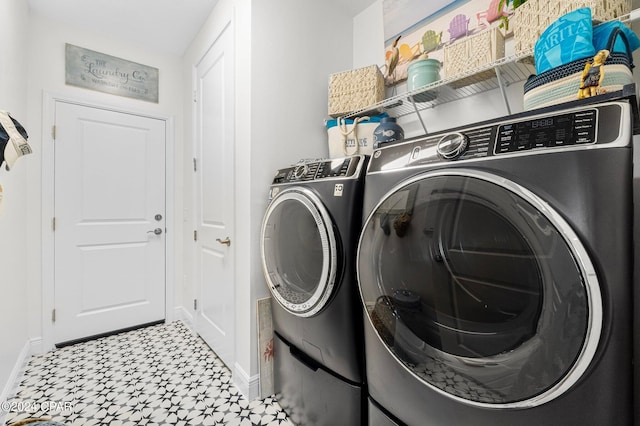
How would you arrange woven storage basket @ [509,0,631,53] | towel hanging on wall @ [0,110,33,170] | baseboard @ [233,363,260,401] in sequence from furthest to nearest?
baseboard @ [233,363,260,401]
towel hanging on wall @ [0,110,33,170]
woven storage basket @ [509,0,631,53]

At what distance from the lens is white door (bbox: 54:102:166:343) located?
2.32 metres

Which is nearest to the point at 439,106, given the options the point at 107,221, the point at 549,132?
the point at 549,132

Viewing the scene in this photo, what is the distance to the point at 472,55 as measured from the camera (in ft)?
4.22

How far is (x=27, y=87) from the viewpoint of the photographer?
7.03ft

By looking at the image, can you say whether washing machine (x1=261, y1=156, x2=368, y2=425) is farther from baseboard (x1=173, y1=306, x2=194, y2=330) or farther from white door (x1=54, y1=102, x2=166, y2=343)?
white door (x1=54, y1=102, x2=166, y2=343)

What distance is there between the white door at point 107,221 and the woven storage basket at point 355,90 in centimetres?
186

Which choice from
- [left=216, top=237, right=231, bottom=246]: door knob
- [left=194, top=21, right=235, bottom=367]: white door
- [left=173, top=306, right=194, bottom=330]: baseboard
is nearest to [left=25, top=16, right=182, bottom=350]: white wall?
[left=194, top=21, right=235, bottom=367]: white door

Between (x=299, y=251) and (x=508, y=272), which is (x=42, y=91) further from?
(x=508, y=272)

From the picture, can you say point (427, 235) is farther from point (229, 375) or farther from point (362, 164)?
point (229, 375)

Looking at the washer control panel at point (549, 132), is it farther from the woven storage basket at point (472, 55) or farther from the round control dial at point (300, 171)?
the round control dial at point (300, 171)

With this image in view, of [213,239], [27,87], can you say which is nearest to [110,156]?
[27,87]

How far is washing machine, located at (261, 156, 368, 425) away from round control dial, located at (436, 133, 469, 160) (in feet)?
1.23

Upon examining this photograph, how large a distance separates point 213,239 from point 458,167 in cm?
183

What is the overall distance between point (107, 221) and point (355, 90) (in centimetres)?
234
